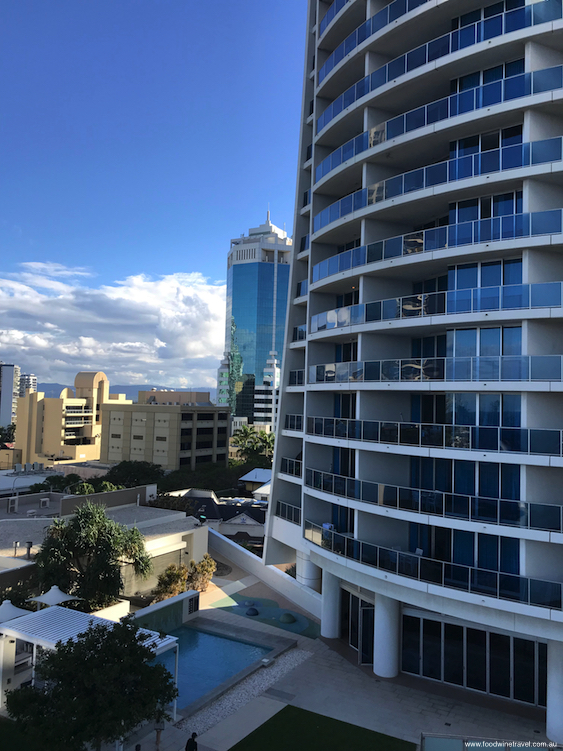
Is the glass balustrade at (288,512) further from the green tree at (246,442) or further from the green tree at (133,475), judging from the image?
the green tree at (246,442)

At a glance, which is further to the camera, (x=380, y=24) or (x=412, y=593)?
(x=380, y=24)

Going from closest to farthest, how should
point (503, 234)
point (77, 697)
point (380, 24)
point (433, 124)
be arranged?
point (77, 697) < point (503, 234) < point (433, 124) < point (380, 24)

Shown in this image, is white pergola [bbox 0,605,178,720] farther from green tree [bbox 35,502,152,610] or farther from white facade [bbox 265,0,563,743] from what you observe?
white facade [bbox 265,0,563,743]

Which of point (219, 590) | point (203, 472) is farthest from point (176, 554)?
point (203, 472)

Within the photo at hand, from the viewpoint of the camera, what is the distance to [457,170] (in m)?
19.8

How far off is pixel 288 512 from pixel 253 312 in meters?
160

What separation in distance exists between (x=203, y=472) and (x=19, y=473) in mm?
25255

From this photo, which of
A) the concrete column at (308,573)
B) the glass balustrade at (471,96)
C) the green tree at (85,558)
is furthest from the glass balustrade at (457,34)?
the concrete column at (308,573)

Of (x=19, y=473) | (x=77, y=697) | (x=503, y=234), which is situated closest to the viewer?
(x=77, y=697)

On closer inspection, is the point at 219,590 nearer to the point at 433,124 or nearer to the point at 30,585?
the point at 30,585

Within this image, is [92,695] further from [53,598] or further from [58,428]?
[58,428]

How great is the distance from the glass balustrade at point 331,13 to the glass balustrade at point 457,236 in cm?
1189

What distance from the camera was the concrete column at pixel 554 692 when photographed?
1684cm

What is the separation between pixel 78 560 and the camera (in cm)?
2503
